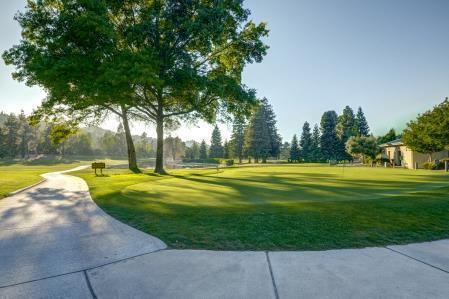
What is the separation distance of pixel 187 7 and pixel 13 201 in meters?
16.9

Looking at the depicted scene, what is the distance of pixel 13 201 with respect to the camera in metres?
8.77

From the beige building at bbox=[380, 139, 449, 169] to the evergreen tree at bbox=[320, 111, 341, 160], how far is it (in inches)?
634

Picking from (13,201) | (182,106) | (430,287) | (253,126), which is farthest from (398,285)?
(253,126)

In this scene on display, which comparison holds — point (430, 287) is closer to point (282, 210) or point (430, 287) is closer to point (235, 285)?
point (235, 285)

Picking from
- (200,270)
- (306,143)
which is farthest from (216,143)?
(200,270)

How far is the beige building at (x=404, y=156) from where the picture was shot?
39.0m

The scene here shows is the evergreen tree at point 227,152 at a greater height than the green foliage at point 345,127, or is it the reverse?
the green foliage at point 345,127

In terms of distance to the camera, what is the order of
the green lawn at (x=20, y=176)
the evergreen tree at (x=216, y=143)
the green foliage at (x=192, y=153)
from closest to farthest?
the green lawn at (x=20, y=176) → the evergreen tree at (x=216, y=143) → the green foliage at (x=192, y=153)

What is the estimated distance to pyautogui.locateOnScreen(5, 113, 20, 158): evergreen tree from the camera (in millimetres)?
78375

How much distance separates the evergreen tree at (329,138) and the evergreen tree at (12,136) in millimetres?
90261

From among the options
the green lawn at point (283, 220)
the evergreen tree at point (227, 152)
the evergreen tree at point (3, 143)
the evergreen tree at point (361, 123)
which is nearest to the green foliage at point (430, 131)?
the green lawn at point (283, 220)

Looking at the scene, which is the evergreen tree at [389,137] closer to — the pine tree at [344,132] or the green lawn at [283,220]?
the pine tree at [344,132]

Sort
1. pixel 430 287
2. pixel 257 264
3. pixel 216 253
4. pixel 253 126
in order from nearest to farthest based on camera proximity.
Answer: pixel 430 287
pixel 257 264
pixel 216 253
pixel 253 126

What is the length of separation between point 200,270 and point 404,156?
48853 millimetres
